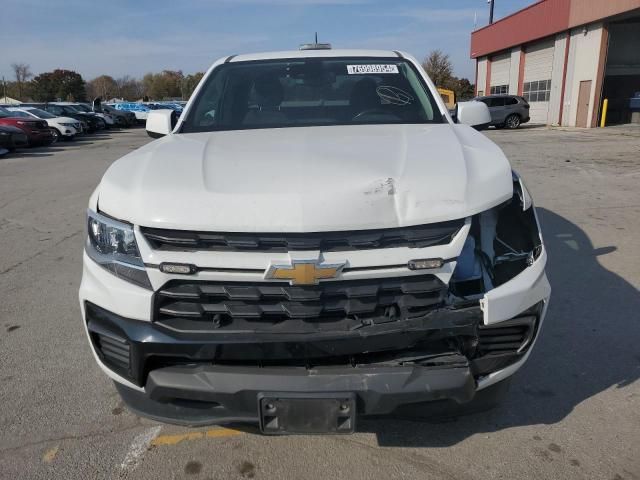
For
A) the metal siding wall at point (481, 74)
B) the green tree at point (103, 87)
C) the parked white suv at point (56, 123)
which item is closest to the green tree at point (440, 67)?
the metal siding wall at point (481, 74)

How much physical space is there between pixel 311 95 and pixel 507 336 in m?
2.16

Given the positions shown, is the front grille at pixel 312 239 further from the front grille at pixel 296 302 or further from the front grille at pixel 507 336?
the front grille at pixel 507 336

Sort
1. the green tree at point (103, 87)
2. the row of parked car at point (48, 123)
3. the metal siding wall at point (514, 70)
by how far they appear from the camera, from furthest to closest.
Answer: the green tree at point (103, 87), the metal siding wall at point (514, 70), the row of parked car at point (48, 123)

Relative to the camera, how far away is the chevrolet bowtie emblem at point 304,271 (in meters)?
1.91

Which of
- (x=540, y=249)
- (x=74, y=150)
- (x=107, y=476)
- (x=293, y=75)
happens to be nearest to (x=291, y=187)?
(x=540, y=249)

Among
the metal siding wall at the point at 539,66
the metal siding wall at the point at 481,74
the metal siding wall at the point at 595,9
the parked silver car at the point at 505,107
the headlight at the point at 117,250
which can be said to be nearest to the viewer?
the headlight at the point at 117,250

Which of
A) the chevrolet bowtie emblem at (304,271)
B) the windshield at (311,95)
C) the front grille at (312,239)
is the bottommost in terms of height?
the chevrolet bowtie emblem at (304,271)

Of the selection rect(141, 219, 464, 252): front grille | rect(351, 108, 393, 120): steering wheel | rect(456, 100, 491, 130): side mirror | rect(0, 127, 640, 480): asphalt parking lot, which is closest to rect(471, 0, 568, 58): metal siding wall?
rect(0, 127, 640, 480): asphalt parking lot

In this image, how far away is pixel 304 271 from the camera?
6.26ft

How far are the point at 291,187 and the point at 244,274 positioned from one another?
38 centimetres

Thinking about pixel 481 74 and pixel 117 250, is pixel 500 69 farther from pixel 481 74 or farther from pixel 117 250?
pixel 117 250

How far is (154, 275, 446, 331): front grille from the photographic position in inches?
76.3

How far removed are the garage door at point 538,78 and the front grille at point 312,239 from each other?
3131cm

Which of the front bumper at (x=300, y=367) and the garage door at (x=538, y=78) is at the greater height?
the garage door at (x=538, y=78)
